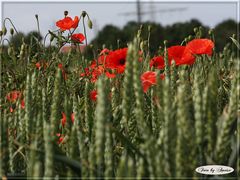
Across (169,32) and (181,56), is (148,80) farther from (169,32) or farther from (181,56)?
(169,32)

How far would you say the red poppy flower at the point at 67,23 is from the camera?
7.92 feet

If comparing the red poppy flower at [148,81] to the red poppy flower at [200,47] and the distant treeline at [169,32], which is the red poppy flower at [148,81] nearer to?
the red poppy flower at [200,47]

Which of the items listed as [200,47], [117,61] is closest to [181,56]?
[200,47]

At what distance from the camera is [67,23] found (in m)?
2.45

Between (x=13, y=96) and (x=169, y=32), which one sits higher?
(x=169, y=32)

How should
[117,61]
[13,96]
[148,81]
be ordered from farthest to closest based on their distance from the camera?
[117,61] → [13,96] → [148,81]

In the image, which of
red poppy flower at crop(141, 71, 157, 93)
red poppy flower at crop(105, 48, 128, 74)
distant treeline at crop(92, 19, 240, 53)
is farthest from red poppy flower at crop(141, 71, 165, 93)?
distant treeline at crop(92, 19, 240, 53)

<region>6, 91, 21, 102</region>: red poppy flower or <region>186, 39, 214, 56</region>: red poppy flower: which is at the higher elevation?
<region>186, 39, 214, 56</region>: red poppy flower

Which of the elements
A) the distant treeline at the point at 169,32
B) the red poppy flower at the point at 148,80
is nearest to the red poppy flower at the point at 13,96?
the red poppy flower at the point at 148,80

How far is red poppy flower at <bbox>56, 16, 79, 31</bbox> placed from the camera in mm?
2414

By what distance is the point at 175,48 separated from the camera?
1.96 metres

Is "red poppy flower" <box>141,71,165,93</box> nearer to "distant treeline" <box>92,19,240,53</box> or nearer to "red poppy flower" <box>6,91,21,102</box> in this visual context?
"red poppy flower" <box>6,91,21,102</box>

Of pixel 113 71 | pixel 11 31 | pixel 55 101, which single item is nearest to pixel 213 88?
pixel 55 101

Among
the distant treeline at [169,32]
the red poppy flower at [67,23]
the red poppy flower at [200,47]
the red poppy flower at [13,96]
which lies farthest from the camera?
the distant treeline at [169,32]
